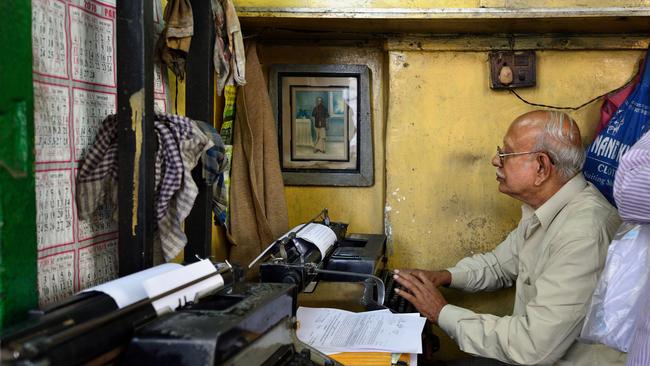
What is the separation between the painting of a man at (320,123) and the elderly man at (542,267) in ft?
3.13

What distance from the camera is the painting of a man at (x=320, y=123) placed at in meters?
3.37

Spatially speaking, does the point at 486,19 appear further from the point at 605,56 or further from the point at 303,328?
the point at 303,328

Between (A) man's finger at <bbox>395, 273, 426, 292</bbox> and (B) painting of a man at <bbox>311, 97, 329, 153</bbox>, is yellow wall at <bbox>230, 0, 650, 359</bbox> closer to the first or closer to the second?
(B) painting of a man at <bbox>311, 97, 329, 153</bbox>

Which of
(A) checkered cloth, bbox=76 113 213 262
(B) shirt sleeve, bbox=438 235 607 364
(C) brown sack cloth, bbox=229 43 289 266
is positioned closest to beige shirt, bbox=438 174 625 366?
(B) shirt sleeve, bbox=438 235 607 364

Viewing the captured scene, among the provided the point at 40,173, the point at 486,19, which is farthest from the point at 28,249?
the point at 486,19

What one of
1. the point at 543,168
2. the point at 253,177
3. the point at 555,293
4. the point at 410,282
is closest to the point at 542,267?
the point at 555,293

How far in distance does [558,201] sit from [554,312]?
52cm

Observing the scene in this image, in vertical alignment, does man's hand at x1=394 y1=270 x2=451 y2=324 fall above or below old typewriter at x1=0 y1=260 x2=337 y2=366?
below

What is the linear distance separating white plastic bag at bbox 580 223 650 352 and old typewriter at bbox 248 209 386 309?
0.79m

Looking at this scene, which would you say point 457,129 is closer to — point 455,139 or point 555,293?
point 455,139

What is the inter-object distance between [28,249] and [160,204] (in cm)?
45

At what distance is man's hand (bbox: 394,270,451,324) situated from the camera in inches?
97.9

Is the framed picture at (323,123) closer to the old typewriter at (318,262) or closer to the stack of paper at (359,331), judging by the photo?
the old typewriter at (318,262)

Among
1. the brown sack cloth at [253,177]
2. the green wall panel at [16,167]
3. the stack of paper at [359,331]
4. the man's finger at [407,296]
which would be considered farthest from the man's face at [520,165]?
the green wall panel at [16,167]
